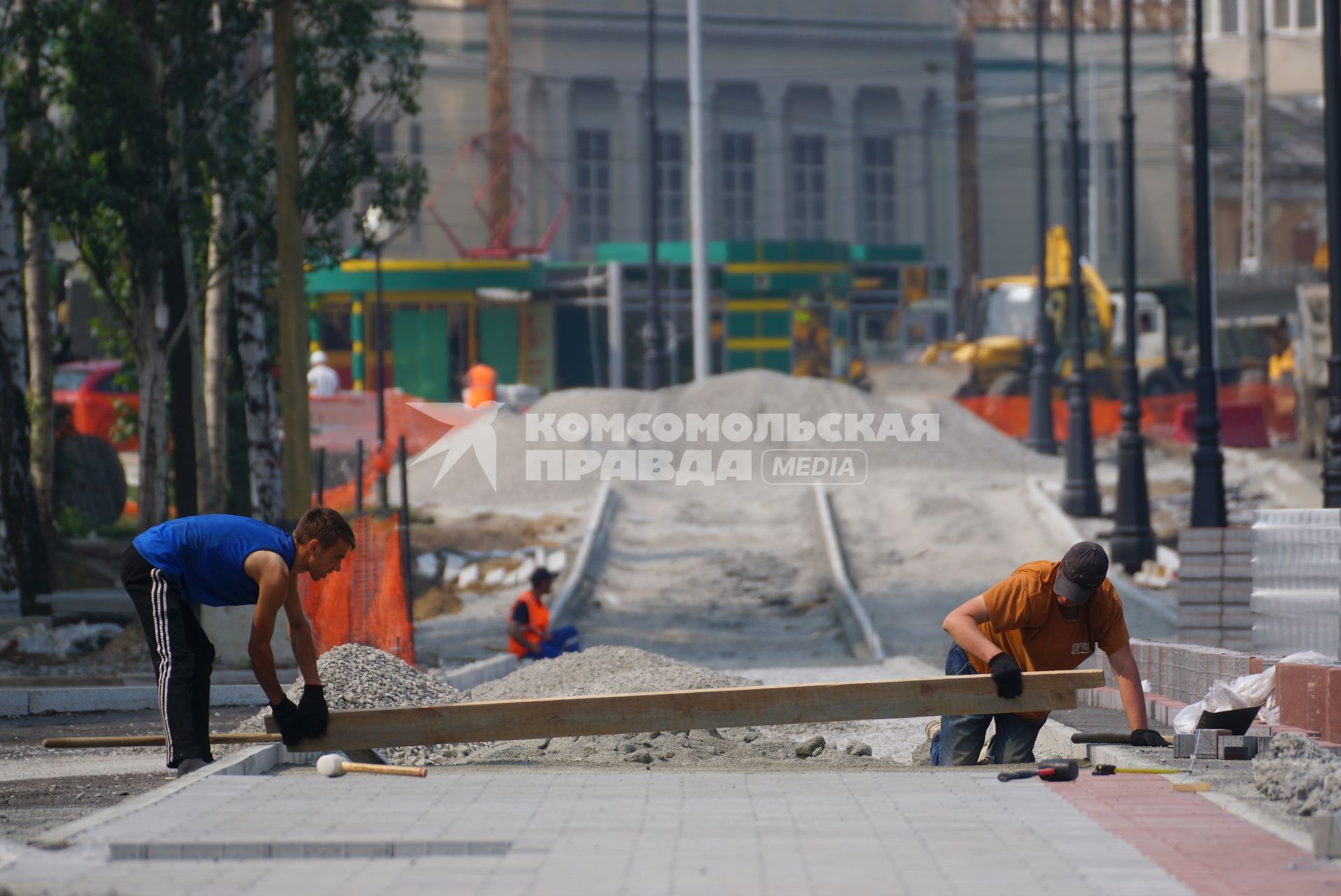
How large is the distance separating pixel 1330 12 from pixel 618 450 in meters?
17.0

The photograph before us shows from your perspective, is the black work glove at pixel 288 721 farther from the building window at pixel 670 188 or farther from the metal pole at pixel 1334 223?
the building window at pixel 670 188

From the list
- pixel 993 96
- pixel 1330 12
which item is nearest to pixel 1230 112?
pixel 993 96

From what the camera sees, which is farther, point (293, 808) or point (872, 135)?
point (872, 135)

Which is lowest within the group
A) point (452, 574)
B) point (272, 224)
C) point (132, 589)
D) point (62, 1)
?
point (452, 574)

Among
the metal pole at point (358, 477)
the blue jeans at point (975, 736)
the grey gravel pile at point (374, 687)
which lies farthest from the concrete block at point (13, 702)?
the metal pole at point (358, 477)

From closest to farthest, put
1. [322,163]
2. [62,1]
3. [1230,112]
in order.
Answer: [62,1] → [322,163] → [1230,112]

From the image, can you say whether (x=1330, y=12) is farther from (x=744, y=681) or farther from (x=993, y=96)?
(x=993, y=96)

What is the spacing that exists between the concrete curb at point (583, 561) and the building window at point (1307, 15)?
57973mm

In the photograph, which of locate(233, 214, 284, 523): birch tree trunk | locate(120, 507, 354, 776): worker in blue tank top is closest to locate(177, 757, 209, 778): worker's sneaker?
locate(120, 507, 354, 776): worker in blue tank top

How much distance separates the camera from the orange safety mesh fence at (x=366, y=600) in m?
13.8

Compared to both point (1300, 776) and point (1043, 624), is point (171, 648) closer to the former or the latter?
point (1043, 624)

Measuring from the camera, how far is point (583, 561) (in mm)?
21750

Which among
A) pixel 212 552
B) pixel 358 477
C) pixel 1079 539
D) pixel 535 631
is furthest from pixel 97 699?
pixel 1079 539

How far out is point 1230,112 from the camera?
2729 inches
